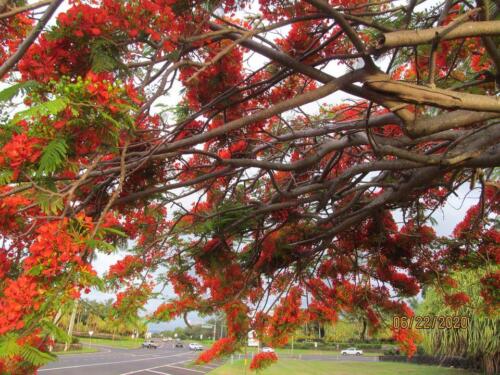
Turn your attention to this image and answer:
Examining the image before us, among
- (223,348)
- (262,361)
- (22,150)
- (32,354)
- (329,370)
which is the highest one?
(22,150)

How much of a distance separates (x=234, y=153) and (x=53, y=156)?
10.6 feet

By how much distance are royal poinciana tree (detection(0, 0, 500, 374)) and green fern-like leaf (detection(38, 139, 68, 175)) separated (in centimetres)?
1

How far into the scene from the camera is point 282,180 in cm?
725

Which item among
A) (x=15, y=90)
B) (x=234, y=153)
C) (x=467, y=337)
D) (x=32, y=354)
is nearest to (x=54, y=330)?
(x=32, y=354)

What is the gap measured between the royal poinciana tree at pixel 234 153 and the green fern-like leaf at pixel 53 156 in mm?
12

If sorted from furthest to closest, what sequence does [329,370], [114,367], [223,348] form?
[329,370]
[114,367]
[223,348]

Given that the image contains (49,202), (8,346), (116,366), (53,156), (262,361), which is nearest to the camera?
(8,346)

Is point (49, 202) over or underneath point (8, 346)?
over

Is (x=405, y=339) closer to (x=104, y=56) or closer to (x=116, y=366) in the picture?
(x=104, y=56)

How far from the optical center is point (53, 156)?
2.36 m

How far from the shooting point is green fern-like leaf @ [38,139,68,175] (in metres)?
2.33

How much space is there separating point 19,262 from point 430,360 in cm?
3516

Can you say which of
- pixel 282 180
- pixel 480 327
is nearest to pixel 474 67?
pixel 282 180

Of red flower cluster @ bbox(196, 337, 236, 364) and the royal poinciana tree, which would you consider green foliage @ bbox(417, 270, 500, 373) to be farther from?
red flower cluster @ bbox(196, 337, 236, 364)
